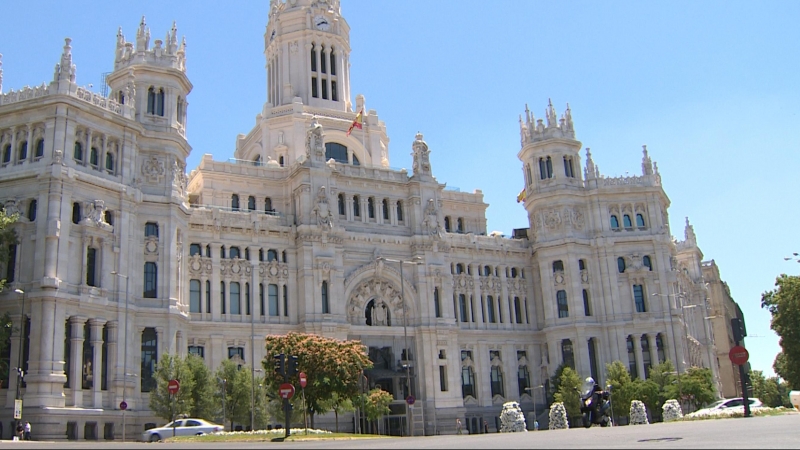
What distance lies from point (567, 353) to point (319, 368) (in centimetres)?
3758

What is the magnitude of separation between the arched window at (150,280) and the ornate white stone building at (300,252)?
18 centimetres

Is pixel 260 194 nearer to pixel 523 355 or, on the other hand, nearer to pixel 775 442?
pixel 523 355

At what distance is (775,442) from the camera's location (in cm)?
2166

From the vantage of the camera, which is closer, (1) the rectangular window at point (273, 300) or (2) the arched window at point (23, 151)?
(2) the arched window at point (23, 151)

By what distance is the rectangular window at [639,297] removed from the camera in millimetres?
83938

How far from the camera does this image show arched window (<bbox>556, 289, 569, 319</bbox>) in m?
83.9

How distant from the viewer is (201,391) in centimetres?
5694

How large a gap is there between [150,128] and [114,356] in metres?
18.8

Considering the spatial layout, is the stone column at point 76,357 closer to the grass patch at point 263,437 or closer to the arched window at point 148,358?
the arched window at point 148,358

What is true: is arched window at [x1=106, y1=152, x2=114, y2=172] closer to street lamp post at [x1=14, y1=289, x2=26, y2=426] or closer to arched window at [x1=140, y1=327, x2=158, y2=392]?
arched window at [x1=140, y1=327, x2=158, y2=392]

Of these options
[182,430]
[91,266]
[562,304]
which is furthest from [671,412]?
[91,266]

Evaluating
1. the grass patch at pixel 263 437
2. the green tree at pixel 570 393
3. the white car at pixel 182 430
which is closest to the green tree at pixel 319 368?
the white car at pixel 182 430

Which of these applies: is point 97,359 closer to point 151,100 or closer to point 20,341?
point 20,341

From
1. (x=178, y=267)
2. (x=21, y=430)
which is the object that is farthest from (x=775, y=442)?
(x=178, y=267)
